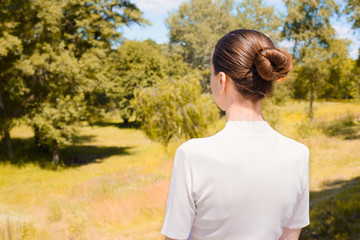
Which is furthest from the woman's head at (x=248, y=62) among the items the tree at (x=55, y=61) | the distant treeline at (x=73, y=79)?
the tree at (x=55, y=61)

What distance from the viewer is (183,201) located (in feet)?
3.81

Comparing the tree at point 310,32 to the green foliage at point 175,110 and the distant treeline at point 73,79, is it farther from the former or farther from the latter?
the green foliage at point 175,110

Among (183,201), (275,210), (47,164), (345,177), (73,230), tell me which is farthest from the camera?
(47,164)

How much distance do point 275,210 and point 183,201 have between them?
1.37ft

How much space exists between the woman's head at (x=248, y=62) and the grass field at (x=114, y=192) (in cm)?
597

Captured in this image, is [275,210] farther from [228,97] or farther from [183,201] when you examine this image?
[228,97]

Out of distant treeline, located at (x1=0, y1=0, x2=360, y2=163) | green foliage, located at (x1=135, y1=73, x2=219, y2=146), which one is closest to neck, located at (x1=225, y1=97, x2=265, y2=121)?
distant treeline, located at (x1=0, y1=0, x2=360, y2=163)

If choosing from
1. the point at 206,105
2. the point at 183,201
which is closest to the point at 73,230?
the point at 183,201

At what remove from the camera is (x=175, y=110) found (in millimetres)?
16781

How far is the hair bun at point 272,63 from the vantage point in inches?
48.8

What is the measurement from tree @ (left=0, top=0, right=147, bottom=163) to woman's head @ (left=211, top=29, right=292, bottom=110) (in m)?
17.5

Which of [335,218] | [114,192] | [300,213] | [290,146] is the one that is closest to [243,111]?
[290,146]

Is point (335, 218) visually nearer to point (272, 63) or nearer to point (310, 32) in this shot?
point (272, 63)

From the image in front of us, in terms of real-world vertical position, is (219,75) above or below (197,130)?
above
